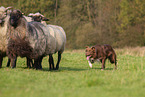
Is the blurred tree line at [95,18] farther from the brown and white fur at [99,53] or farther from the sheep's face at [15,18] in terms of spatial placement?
the sheep's face at [15,18]

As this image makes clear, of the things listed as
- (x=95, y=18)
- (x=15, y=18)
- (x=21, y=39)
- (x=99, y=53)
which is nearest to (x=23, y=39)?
(x=21, y=39)

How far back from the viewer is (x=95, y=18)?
182 feet

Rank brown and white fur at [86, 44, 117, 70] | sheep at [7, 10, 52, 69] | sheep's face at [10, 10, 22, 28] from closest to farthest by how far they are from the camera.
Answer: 1. sheep's face at [10, 10, 22, 28]
2. sheep at [7, 10, 52, 69]
3. brown and white fur at [86, 44, 117, 70]

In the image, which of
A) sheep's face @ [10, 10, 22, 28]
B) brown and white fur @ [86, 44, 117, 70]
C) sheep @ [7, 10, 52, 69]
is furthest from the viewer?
brown and white fur @ [86, 44, 117, 70]

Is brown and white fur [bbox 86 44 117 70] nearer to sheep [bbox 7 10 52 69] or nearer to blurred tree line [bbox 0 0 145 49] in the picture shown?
sheep [bbox 7 10 52 69]

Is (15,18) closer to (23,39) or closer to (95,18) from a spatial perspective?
(23,39)

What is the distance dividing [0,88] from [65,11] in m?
47.1

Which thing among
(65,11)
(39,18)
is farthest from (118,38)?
(39,18)

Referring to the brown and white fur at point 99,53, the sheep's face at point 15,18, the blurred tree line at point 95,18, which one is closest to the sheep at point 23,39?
the sheep's face at point 15,18

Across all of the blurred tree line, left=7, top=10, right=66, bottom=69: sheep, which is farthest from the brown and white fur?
the blurred tree line

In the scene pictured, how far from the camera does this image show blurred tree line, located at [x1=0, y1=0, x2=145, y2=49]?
47.1 m

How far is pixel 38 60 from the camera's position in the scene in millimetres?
13289

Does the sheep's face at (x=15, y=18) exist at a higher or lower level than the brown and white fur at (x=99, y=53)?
higher

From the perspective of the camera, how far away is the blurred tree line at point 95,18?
47.1 m
